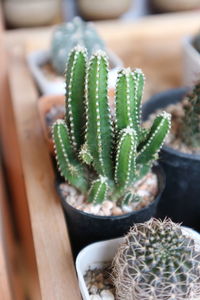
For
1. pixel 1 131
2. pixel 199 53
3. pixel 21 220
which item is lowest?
pixel 21 220

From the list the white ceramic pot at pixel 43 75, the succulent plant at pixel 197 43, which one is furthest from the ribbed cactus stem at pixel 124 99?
the succulent plant at pixel 197 43

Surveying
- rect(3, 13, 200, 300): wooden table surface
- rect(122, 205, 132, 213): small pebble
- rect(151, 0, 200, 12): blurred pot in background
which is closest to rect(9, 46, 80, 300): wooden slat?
rect(3, 13, 200, 300): wooden table surface

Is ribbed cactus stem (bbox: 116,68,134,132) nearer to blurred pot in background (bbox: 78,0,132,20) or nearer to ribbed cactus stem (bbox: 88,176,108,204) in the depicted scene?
ribbed cactus stem (bbox: 88,176,108,204)

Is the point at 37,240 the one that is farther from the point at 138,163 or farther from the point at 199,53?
the point at 199,53

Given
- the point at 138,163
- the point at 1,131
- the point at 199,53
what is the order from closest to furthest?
the point at 138,163, the point at 199,53, the point at 1,131

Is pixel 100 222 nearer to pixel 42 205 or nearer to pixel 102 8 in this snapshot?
pixel 42 205

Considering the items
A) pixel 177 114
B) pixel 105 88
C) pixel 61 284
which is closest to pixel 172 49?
pixel 177 114
